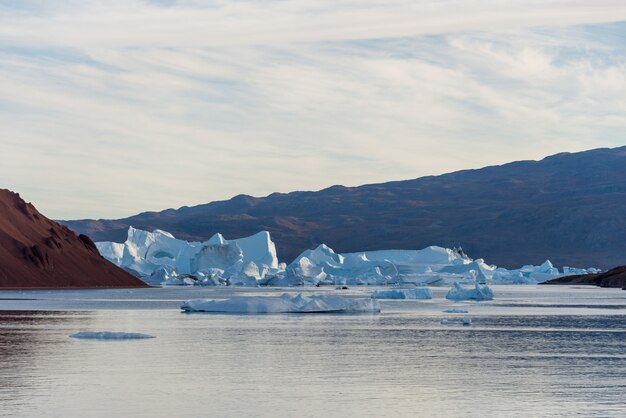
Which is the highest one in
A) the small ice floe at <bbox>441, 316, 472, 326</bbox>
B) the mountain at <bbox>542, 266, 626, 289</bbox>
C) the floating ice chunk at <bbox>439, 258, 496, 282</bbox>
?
the floating ice chunk at <bbox>439, 258, 496, 282</bbox>

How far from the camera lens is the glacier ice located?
108m

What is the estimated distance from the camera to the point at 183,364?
67.4 ft

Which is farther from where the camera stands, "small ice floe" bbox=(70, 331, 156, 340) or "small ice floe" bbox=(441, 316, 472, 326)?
"small ice floe" bbox=(441, 316, 472, 326)

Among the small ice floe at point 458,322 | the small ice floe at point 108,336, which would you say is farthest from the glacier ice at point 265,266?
the small ice floe at point 108,336

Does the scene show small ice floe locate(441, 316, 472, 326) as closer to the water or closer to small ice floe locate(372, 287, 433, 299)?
the water

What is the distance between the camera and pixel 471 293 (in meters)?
58.7

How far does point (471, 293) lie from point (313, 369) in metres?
39.9

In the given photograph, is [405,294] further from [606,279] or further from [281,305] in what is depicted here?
[606,279]

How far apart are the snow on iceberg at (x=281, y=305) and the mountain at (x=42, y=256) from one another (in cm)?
3650

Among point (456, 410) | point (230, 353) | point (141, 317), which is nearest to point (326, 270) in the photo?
point (141, 317)

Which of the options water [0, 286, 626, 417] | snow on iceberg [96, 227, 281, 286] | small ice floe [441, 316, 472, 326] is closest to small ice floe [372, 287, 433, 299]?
small ice floe [441, 316, 472, 326]

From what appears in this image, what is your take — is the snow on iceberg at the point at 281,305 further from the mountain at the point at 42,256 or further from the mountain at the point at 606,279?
the mountain at the point at 606,279

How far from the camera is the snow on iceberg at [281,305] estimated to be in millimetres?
40938

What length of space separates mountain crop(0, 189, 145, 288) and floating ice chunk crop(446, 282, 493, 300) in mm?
32048
